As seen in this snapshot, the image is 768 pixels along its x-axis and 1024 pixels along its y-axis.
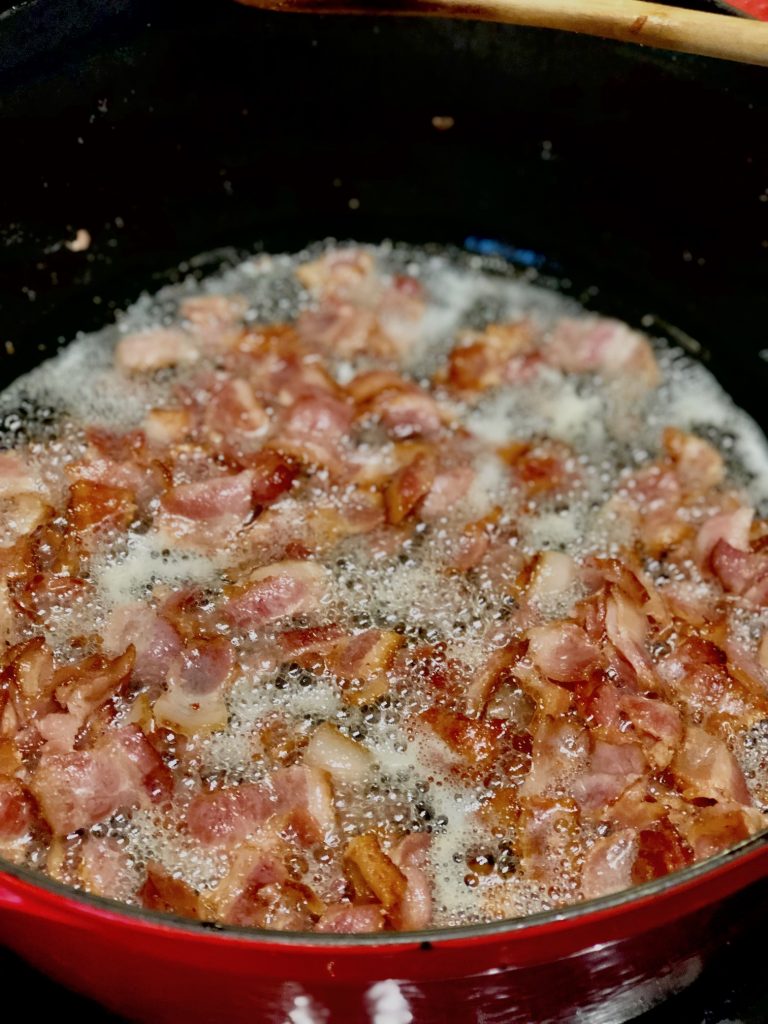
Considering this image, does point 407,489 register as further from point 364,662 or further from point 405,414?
point 364,662

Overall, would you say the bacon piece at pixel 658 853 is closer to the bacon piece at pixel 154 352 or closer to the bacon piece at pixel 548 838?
the bacon piece at pixel 548 838

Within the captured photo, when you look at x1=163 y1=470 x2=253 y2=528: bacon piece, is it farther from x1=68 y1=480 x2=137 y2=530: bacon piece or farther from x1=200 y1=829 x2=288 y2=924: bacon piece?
x1=200 y1=829 x2=288 y2=924: bacon piece

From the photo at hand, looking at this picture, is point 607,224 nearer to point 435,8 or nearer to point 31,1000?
point 435,8

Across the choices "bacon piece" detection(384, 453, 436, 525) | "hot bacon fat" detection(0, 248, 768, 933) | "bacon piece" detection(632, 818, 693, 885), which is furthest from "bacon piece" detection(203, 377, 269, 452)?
"bacon piece" detection(632, 818, 693, 885)

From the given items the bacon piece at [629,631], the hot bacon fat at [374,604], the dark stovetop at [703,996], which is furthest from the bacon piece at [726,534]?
the dark stovetop at [703,996]

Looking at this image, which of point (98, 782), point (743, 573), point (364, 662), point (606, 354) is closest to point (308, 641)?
point (364, 662)

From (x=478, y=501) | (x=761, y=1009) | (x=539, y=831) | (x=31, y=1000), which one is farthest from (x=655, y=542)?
(x=31, y=1000)

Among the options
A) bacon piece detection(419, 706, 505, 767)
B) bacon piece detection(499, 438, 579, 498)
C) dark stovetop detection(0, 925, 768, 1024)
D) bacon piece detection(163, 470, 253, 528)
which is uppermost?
bacon piece detection(499, 438, 579, 498)
